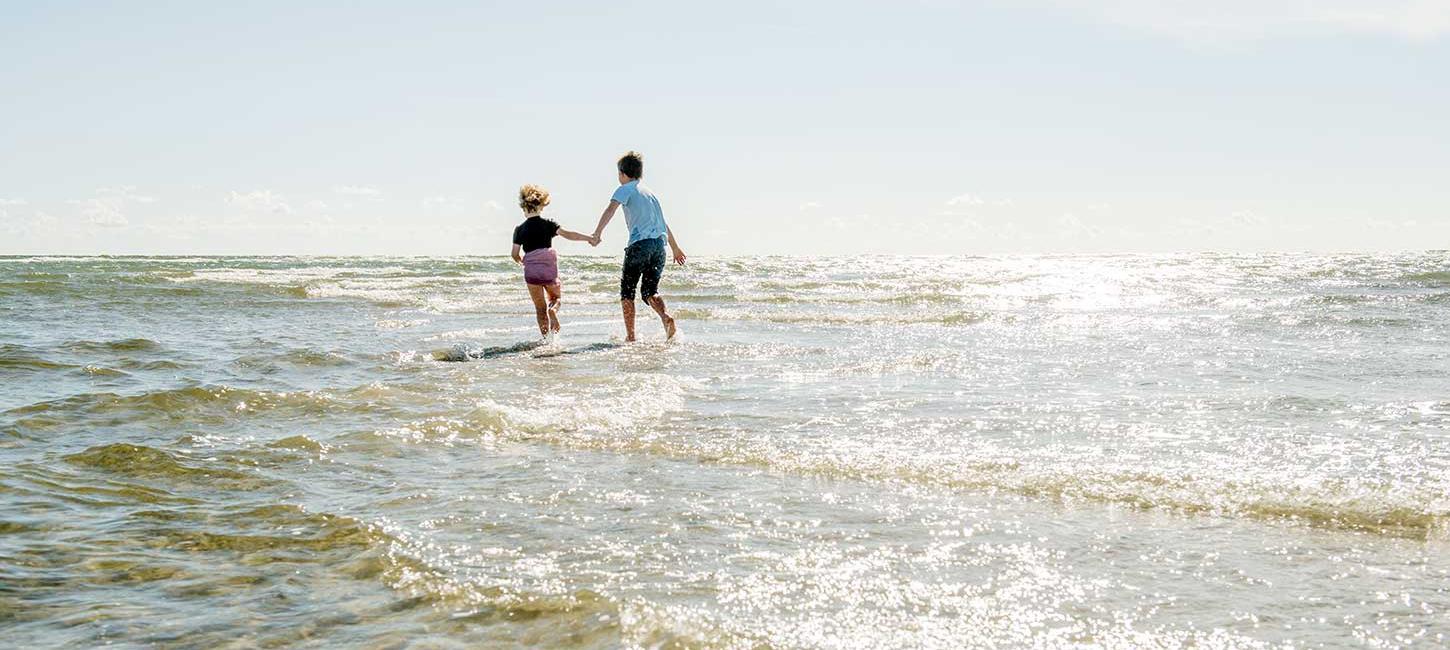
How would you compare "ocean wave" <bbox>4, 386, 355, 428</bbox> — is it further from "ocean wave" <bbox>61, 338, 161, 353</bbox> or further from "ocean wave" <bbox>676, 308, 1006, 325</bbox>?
"ocean wave" <bbox>676, 308, 1006, 325</bbox>

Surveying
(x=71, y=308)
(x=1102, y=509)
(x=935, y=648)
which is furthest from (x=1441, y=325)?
(x=71, y=308)

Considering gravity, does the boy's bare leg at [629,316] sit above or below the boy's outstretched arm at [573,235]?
below

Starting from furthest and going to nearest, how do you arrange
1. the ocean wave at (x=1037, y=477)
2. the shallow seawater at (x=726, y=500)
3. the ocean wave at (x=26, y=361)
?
the ocean wave at (x=26, y=361) → the ocean wave at (x=1037, y=477) → the shallow seawater at (x=726, y=500)

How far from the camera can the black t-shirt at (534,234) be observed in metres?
11.4

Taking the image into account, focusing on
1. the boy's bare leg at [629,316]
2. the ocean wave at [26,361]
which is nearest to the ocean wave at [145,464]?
the ocean wave at [26,361]

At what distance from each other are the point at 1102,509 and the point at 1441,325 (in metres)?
12.1

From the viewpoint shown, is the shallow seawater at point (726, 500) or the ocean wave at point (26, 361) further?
the ocean wave at point (26, 361)

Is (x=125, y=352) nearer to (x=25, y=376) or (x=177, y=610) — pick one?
(x=25, y=376)

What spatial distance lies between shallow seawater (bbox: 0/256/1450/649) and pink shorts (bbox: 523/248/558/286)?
2.23 metres

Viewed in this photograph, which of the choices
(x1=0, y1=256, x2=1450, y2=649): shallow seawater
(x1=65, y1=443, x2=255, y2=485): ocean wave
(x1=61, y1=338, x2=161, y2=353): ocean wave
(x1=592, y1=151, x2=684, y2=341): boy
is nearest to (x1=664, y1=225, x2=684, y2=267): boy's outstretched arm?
(x1=592, y1=151, x2=684, y2=341): boy

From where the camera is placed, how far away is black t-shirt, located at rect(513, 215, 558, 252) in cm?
1144

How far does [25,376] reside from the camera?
7.69 m

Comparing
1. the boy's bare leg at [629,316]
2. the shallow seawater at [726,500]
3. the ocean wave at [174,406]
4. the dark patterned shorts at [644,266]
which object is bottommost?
the shallow seawater at [726,500]

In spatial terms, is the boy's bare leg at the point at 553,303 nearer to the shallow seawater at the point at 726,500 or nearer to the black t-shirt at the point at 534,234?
the black t-shirt at the point at 534,234
